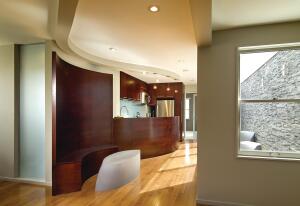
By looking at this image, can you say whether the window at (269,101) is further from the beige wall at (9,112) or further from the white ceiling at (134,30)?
the beige wall at (9,112)

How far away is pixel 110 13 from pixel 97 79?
7.25 ft

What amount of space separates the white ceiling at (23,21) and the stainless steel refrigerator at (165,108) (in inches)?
230

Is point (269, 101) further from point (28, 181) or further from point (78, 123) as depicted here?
point (28, 181)

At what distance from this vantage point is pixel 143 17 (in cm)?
262

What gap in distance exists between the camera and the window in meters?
2.70

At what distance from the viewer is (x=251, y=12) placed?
234 cm

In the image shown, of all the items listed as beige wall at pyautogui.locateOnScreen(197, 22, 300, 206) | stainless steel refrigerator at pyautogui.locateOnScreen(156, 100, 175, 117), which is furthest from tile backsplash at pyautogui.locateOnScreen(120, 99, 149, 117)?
beige wall at pyautogui.locateOnScreen(197, 22, 300, 206)

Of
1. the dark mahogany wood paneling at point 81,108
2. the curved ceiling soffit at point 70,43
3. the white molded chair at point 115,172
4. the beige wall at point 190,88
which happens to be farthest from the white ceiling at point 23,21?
the beige wall at point 190,88

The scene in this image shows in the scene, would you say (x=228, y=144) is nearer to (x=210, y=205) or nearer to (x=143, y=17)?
(x=210, y=205)

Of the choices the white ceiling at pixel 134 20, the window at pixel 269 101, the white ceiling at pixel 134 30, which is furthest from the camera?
the window at pixel 269 101

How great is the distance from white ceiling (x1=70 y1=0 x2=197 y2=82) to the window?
1091 mm

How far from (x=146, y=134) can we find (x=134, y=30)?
3.09 meters

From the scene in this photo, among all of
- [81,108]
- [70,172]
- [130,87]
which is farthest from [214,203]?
[130,87]

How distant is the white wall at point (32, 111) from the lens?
3.51 metres
